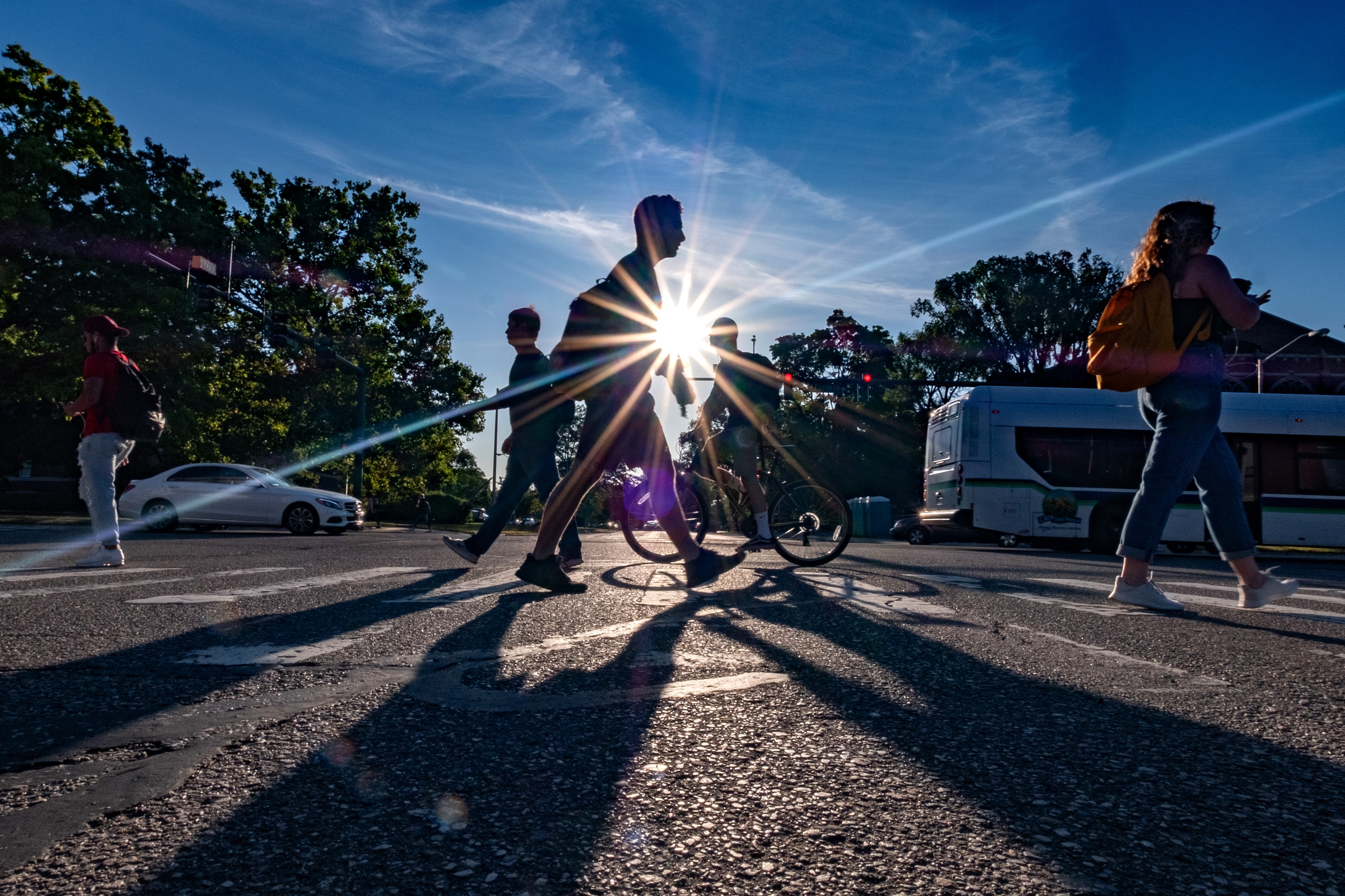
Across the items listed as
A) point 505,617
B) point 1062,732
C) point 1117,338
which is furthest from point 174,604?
→ point 1117,338

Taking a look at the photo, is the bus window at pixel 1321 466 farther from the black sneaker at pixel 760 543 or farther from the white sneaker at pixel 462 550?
the white sneaker at pixel 462 550

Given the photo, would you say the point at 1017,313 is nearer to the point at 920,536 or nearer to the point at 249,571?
the point at 920,536

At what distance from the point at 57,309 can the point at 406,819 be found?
26.5 metres

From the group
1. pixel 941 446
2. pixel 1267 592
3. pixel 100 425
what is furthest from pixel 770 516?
pixel 941 446

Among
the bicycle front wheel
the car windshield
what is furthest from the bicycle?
the car windshield

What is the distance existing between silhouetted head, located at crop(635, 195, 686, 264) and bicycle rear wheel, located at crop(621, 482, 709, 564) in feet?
9.04

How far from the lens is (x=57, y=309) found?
74.5 feet

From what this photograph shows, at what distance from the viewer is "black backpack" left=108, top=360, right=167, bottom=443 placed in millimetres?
6473

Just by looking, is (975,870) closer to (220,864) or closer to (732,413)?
(220,864)

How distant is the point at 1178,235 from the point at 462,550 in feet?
16.1

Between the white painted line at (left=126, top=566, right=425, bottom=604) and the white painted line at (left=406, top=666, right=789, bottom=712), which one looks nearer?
the white painted line at (left=406, top=666, right=789, bottom=712)

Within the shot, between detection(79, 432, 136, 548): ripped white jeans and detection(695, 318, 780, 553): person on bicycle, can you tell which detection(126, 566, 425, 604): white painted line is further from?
detection(695, 318, 780, 553): person on bicycle

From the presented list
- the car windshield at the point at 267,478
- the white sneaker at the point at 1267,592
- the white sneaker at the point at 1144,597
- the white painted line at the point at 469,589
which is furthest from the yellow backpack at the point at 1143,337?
the car windshield at the point at 267,478

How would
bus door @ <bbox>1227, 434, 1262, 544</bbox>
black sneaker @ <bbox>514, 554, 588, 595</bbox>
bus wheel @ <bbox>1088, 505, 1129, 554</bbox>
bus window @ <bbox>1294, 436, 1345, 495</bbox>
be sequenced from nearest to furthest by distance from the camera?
black sneaker @ <bbox>514, 554, 588, 595</bbox>, bus window @ <bbox>1294, 436, 1345, 495</bbox>, bus door @ <bbox>1227, 434, 1262, 544</bbox>, bus wheel @ <bbox>1088, 505, 1129, 554</bbox>
